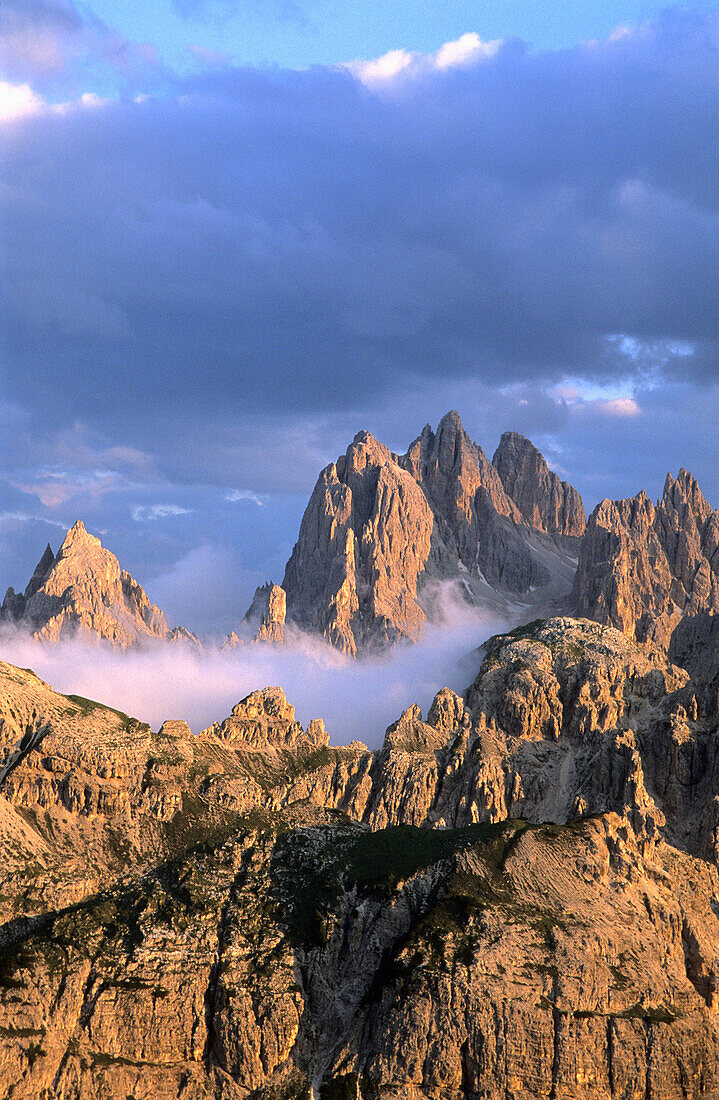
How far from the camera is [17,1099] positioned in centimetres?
19950
